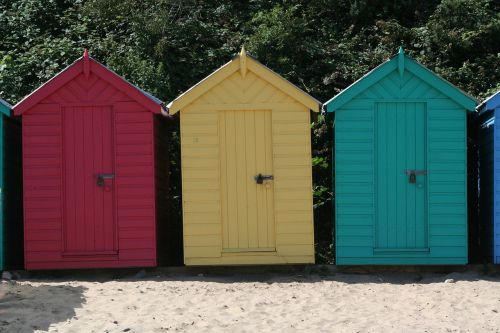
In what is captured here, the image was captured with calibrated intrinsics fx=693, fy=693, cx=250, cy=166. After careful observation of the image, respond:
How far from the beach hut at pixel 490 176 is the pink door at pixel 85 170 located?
4.57 m

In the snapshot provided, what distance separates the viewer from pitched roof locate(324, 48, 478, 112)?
8.27 metres

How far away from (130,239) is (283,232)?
185 centimetres

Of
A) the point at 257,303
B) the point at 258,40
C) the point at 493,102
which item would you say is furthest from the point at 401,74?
the point at 258,40

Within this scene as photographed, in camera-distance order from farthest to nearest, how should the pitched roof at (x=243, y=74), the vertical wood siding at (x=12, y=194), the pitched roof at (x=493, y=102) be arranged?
the vertical wood siding at (x=12, y=194)
the pitched roof at (x=243, y=74)
the pitched roof at (x=493, y=102)

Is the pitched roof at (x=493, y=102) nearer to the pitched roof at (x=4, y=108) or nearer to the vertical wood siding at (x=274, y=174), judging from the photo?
the vertical wood siding at (x=274, y=174)

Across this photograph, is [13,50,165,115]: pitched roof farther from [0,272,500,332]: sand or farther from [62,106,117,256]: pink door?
[0,272,500,332]: sand

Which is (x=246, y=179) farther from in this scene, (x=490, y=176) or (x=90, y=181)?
(x=490, y=176)

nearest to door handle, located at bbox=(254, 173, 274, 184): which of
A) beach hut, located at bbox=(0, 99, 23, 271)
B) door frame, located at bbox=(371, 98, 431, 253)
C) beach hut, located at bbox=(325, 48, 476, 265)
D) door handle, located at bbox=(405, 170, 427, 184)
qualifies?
beach hut, located at bbox=(325, 48, 476, 265)

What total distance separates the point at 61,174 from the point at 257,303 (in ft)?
9.89

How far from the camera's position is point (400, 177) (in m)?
8.41

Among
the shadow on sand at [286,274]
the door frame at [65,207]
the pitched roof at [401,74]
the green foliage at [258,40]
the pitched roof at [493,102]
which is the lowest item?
the shadow on sand at [286,274]

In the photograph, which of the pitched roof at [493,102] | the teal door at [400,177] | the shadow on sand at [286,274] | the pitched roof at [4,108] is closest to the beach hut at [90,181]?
the pitched roof at [4,108]

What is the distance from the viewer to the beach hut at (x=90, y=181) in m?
8.38

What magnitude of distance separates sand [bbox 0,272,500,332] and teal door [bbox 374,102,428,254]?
0.52 m
